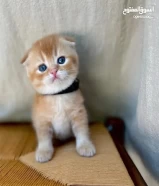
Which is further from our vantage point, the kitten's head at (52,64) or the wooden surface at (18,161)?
the kitten's head at (52,64)

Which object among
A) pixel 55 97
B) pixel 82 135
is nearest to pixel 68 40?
pixel 55 97

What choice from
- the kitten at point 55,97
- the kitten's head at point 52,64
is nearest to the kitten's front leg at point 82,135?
the kitten at point 55,97

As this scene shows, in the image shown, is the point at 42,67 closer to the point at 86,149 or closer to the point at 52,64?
the point at 52,64

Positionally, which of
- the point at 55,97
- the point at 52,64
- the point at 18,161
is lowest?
the point at 18,161

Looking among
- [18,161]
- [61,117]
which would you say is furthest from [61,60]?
[18,161]

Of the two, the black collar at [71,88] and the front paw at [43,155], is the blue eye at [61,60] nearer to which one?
the black collar at [71,88]

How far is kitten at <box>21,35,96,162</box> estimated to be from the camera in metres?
0.70

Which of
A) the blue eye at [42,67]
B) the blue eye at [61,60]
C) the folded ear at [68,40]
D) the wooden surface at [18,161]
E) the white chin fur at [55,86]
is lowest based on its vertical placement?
the wooden surface at [18,161]

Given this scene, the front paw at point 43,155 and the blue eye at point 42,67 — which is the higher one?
the blue eye at point 42,67

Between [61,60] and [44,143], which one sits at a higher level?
[61,60]

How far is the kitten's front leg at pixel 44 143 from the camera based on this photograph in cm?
68

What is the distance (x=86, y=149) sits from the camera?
69 cm

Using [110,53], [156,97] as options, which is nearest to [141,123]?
[156,97]

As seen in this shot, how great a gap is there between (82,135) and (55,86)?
16cm
